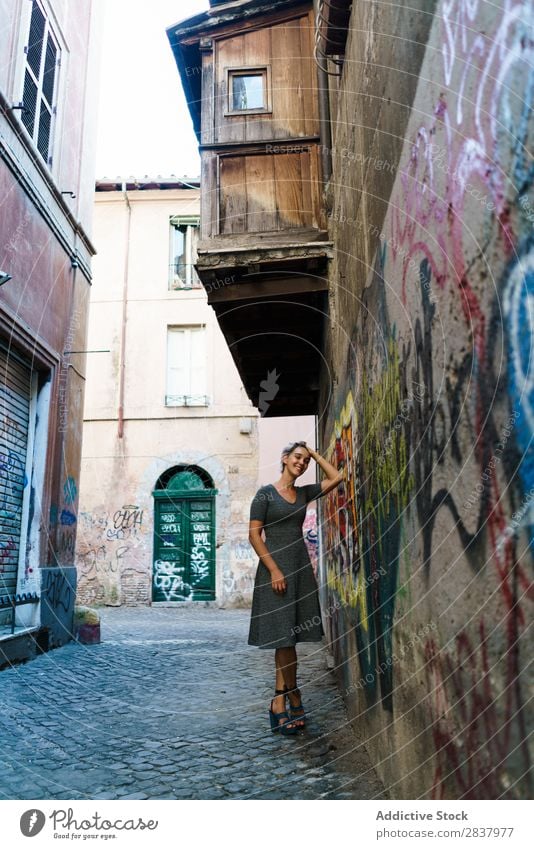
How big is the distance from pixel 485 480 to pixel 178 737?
3027 mm

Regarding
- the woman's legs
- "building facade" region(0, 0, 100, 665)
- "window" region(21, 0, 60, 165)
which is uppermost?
"window" region(21, 0, 60, 165)

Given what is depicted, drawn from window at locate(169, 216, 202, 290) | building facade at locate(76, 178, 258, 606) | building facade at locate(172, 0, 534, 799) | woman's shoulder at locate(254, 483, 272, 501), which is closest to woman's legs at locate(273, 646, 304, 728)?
building facade at locate(172, 0, 534, 799)

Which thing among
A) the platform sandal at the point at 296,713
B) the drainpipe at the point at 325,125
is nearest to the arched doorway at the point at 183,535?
the drainpipe at the point at 325,125

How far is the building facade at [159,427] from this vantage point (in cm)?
1486

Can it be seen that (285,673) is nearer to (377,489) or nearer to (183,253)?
(377,489)

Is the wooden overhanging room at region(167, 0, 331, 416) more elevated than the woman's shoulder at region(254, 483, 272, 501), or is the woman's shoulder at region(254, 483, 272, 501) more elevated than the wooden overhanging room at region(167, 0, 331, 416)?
the wooden overhanging room at region(167, 0, 331, 416)

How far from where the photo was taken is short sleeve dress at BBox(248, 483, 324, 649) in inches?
147

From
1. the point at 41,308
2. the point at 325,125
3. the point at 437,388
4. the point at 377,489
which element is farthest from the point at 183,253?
the point at 437,388

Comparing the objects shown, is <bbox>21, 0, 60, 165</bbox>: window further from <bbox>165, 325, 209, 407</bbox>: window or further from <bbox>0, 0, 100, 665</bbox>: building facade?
<bbox>165, 325, 209, 407</bbox>: window

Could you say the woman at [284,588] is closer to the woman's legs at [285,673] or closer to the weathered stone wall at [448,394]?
the woman's legs at [285,673]

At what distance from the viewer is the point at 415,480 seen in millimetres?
2152

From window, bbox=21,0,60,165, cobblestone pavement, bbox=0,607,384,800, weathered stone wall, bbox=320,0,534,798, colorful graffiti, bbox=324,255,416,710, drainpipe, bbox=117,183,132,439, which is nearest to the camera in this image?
weathered stone wall, bbox=320,0,534,798

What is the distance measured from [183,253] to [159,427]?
4497mm

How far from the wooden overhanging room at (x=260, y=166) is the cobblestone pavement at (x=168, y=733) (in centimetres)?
341
